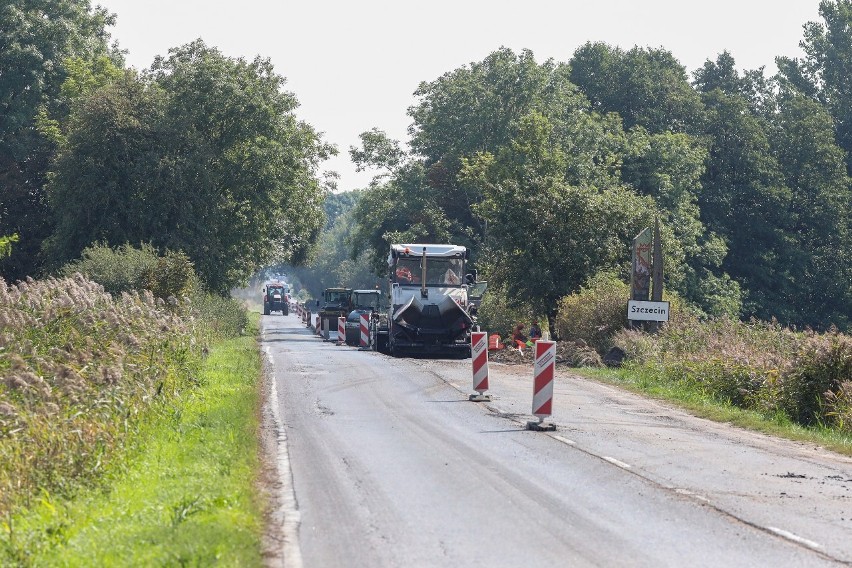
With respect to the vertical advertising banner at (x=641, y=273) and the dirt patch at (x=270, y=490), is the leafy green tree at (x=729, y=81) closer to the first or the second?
the vertical advertising banner at (x=641, y=273)

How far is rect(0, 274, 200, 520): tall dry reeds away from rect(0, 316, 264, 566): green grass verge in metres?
0.39

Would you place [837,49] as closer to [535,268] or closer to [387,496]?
[535,268]

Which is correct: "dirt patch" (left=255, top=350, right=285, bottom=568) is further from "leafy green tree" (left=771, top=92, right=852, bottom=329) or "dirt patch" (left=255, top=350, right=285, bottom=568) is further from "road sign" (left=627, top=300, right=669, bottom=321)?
"leafy green tree" (left=771, top=92, right=852, bottom=329)

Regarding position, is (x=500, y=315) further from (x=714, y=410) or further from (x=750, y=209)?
(x=750, y=209)

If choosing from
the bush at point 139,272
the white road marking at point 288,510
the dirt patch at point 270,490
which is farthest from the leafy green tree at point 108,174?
the white road marking at point 288,510

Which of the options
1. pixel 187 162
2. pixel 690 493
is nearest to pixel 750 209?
pixel 187 162

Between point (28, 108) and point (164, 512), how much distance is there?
190ft

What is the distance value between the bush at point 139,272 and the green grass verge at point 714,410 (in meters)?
13.4

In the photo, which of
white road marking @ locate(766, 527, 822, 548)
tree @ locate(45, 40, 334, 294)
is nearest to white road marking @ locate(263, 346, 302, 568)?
white road marking @ locate(766, 527, 822, 548)

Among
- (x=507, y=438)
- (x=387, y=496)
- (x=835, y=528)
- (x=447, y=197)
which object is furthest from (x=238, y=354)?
(x=447, y=197)

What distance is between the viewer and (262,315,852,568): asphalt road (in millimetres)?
9906

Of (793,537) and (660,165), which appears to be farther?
(660,165)

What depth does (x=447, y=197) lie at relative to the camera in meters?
74.7

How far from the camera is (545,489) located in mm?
12867
